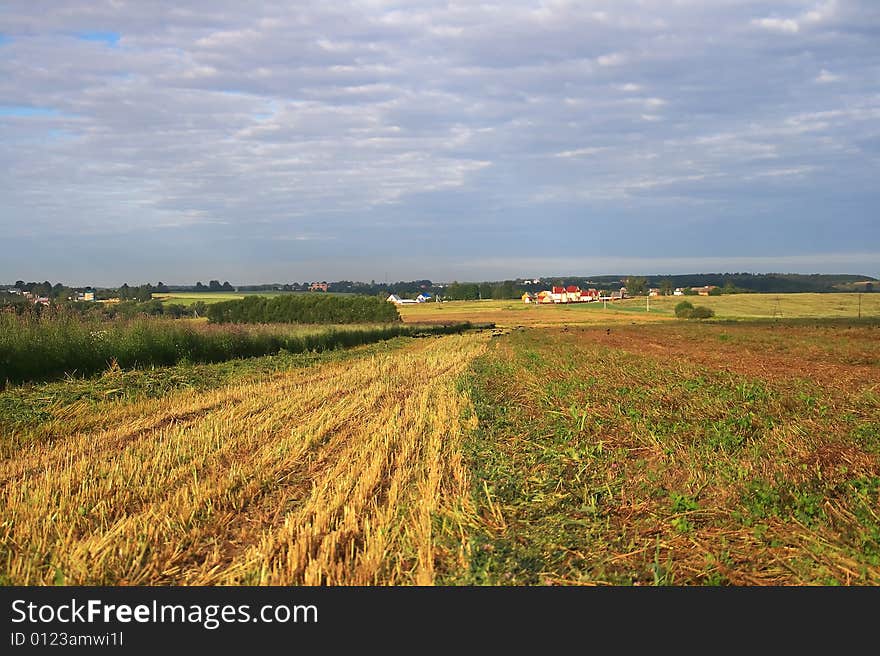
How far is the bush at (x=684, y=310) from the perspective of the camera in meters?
77.8

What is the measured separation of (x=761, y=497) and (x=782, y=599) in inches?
77.7

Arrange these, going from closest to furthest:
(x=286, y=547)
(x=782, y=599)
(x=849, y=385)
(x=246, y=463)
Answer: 1. (x=782, y=599)
2. (x=286, y=547)
3. (x=246, y=463)
4. (x=849, y=385)

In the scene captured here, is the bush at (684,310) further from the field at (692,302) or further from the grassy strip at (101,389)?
the grassy strip at (101,389)

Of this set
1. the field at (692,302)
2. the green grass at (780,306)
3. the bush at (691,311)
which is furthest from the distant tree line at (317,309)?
the green grass at (780,306)

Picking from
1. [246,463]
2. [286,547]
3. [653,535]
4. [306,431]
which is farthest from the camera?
[306,431]

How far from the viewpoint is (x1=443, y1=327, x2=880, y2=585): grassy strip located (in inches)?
191

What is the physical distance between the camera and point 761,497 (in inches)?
243

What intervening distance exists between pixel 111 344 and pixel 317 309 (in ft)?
165

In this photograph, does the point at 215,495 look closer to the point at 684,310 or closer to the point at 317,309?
the point at 317,309

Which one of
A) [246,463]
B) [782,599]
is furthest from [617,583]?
[246,463]

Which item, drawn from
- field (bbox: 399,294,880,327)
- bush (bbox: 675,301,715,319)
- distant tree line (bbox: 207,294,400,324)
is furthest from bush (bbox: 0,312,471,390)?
bush (bbox: 675,301,715,319)

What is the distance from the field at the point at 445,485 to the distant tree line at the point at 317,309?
52165 mm

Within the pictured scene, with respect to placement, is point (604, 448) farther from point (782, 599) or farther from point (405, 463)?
point (782, 599)

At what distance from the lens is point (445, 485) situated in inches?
271
